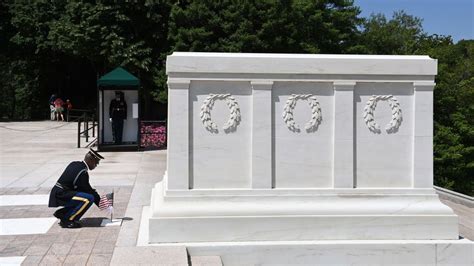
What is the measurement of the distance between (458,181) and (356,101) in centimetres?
2325

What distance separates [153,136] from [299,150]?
13.8m

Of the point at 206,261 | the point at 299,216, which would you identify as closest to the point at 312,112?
the point at 299,216

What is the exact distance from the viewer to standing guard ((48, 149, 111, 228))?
23.4 feet

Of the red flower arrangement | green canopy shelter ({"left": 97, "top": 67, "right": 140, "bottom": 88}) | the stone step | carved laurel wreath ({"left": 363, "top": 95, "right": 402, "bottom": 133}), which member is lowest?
the stone step

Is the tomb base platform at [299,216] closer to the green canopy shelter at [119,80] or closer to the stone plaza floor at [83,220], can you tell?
the stone plaza floor at [83,220]

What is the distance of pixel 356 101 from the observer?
21.6ft

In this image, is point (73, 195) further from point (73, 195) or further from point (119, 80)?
point (119, 80)

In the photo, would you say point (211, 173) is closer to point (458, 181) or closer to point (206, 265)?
point (206, 265)

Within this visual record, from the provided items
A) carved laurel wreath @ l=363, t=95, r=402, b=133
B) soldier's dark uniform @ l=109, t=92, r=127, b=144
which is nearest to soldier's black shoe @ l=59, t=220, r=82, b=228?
carved laurel wreath @ l=363, t=95, r=402, b=133

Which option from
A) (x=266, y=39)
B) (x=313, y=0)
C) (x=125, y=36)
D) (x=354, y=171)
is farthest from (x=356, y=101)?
(x=125, y=36)

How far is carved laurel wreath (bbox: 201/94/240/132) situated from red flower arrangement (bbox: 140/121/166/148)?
13.4m

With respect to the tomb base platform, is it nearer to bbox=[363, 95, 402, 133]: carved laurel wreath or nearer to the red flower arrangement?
bbox=[363, 95, 402, 133]: carved laurel wreath

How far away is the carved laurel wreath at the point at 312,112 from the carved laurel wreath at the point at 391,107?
58 cm

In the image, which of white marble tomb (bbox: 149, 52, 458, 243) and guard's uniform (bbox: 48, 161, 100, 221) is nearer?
white marble tomb (bbox: 149, 52, 458, 243)
